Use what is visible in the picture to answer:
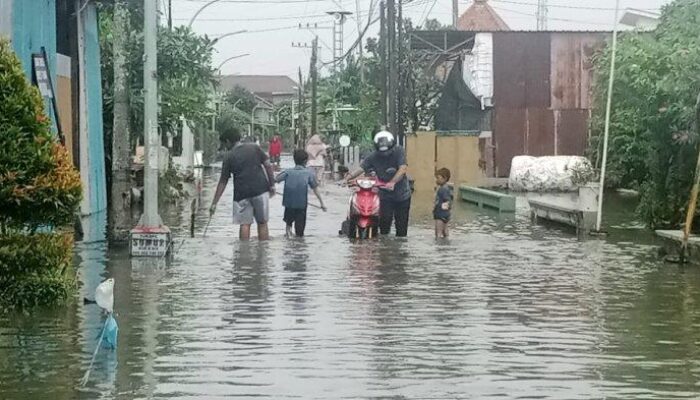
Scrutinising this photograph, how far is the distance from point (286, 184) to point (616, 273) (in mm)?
6317

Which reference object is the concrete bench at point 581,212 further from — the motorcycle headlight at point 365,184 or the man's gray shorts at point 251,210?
the man's gray shorts at point 251,210

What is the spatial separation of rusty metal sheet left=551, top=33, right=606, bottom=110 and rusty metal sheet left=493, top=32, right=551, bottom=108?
0.24 m

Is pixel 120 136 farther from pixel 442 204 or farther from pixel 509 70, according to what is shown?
pixel 509 70

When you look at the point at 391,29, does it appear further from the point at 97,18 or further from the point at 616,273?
the point at 616,273

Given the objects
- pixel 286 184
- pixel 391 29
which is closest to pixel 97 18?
pixel 286 184

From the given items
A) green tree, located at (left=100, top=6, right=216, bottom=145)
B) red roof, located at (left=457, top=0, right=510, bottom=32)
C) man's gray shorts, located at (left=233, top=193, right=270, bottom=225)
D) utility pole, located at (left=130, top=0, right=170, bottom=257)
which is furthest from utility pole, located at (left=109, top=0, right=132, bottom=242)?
red roof, located at (left=457, top=0, right=510, bottom=32)

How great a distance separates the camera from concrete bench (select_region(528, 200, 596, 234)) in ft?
69.5

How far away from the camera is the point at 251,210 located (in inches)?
727

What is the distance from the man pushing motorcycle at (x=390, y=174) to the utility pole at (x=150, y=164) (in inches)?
156

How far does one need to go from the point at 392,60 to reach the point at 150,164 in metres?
21.9

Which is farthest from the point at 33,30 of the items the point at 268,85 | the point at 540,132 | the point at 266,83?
the point at 266,83

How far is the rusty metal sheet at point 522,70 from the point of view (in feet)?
148

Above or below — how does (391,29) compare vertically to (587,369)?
above

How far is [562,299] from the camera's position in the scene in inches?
480
